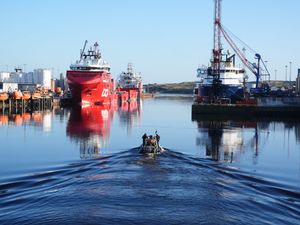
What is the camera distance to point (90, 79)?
93750mm

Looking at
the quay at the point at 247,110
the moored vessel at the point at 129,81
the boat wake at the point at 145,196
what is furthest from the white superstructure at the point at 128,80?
the boat wake at the point at 145,196

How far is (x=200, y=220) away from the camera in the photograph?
17.5m

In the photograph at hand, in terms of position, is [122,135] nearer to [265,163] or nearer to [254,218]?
[265,163]

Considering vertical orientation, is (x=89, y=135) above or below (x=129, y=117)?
below

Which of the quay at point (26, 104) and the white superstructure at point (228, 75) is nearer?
the quay at point (26, 104)

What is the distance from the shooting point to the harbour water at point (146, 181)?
18.0m

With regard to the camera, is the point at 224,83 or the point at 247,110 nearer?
the point at 247,110

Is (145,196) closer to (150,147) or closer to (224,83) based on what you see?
(150,147)

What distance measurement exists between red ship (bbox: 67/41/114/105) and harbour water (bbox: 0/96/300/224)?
161 ft

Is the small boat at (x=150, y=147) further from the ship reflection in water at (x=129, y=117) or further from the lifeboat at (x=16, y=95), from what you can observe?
the lifeboat at (x=16, y=95)

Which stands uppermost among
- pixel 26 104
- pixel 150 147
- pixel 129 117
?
pixel 26 104

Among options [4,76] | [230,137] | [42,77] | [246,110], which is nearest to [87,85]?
[246,110]

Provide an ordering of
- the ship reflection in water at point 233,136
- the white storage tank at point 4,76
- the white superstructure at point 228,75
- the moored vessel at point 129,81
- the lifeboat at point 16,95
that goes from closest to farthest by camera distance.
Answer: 1. the ship reflection in water at point 233,136
2. the lifeboat at point 16,95
3. the white superstructure at point 228,75
4. the white storage tank at point 4,76
5. the moored vessel at point 129,81

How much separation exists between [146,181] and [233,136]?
25.4 metres
